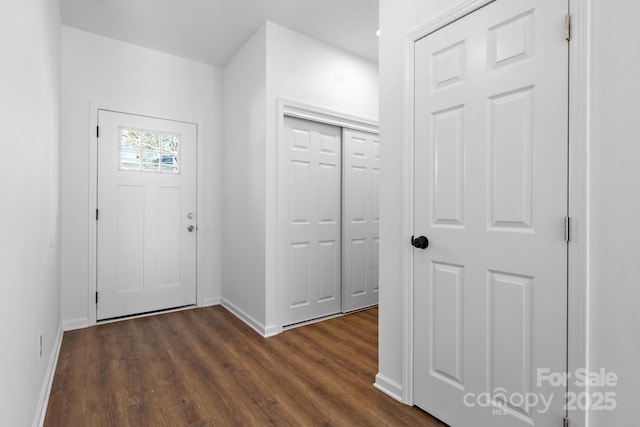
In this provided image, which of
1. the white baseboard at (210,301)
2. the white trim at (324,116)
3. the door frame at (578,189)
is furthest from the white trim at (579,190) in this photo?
the white baseboard at (210,301)

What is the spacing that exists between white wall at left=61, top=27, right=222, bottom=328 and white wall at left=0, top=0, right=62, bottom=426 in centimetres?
114

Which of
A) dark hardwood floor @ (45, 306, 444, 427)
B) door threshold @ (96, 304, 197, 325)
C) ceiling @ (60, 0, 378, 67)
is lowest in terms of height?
dark hardwood floor @ (45, 306, 444, 427)

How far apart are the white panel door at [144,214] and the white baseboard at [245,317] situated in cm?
41

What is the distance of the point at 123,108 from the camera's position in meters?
3.25

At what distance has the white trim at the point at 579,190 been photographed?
118 cm

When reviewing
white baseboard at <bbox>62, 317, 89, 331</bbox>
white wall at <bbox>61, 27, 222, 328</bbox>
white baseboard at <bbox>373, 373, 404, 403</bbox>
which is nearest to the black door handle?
white baseboard at <bbox>373, 373, 404, 403</bbox>

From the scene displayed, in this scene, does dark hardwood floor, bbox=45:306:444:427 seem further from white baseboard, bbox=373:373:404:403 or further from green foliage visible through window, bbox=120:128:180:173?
green foliage visible through window, bbox=120:128:180:173

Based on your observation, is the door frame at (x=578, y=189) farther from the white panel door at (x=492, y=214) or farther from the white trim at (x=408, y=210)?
the white trim at (x=408, y=210)

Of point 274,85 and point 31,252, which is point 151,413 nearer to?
point 31,252

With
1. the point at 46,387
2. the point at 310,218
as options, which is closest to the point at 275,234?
the point at 310,218

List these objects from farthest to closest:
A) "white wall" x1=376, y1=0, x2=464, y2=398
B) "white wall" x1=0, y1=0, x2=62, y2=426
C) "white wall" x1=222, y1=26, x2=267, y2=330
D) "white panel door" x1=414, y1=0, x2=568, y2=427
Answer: "white wall" x1=222, y1=26, x2=267, y2=330
"white wall" x1=376, y1=0, x2=464, y2=398
"white panel door" x1=414, y1=0, x2=568, y2=427
"white wall" x1=0, y1=0, x2=62, y2=426

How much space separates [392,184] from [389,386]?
1.18 meters

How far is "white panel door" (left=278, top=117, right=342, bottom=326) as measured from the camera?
10.0 feet

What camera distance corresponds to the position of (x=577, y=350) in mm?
1205
